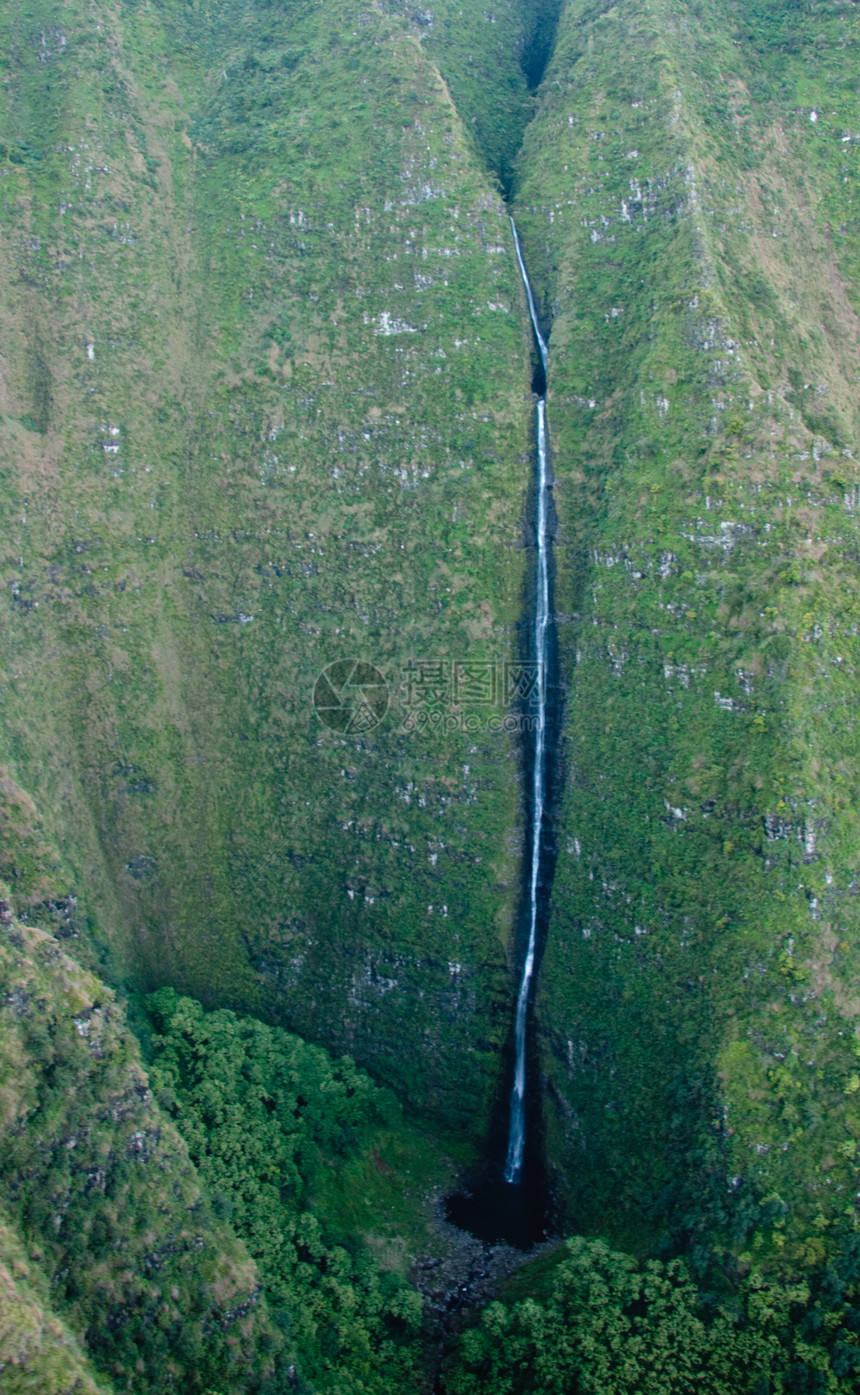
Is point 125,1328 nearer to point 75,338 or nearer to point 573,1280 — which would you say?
point 573,1280

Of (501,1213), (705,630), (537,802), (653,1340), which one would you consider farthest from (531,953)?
(705,630)

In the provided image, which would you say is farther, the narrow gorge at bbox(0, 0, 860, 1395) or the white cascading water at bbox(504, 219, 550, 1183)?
the white cascading water at bbox(504, 219, 550, 1183)

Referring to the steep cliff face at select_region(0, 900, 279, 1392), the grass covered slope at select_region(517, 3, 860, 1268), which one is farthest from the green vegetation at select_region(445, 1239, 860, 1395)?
the steep cliff face at select_region(0, 900, 279, 1392)

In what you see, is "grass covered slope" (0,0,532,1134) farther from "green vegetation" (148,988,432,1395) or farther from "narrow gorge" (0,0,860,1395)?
"green vegetation" (148,988,432,1395)

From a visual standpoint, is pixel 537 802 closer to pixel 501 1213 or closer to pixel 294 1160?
pixel 501 1213

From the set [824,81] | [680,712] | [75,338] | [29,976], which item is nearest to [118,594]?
[75,338]
